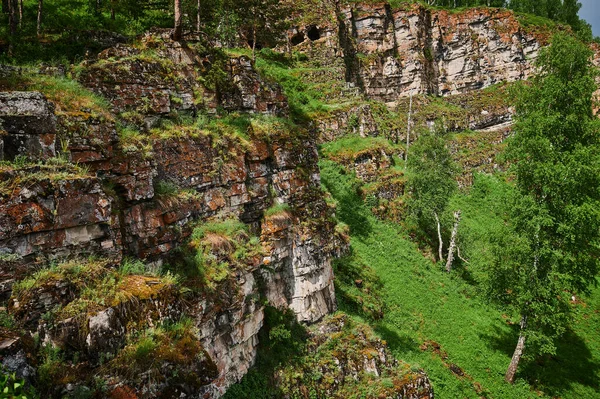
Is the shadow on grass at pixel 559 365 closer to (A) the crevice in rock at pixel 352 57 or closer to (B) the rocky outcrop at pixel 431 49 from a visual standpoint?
(A) the crevice in rock at pixel 352 57

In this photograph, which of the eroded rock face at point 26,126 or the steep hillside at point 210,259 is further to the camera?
the eroded rock face at point 26,126

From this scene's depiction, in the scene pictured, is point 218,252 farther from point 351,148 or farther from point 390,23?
point 390,23

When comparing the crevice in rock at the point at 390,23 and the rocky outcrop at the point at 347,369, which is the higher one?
the crevice in rock at the point at 390,23

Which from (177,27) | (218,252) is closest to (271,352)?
(218,252)

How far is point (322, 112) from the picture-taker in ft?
116

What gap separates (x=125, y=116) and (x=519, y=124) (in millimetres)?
17833

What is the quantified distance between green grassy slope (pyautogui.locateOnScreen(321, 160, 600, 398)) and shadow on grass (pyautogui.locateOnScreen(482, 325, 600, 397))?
0.17 feet

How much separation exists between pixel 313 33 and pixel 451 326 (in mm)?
38932

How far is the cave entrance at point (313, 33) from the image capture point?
147ft

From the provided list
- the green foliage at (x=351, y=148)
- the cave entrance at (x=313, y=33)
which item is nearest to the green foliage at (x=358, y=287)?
the green foliage at (x=351, y=148)

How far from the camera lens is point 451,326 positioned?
20.6 meters

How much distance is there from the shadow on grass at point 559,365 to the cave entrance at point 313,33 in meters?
39.0

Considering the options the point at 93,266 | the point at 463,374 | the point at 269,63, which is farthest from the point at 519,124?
the point at 269,63

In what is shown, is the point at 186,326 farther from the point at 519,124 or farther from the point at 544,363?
the point at 544,363
